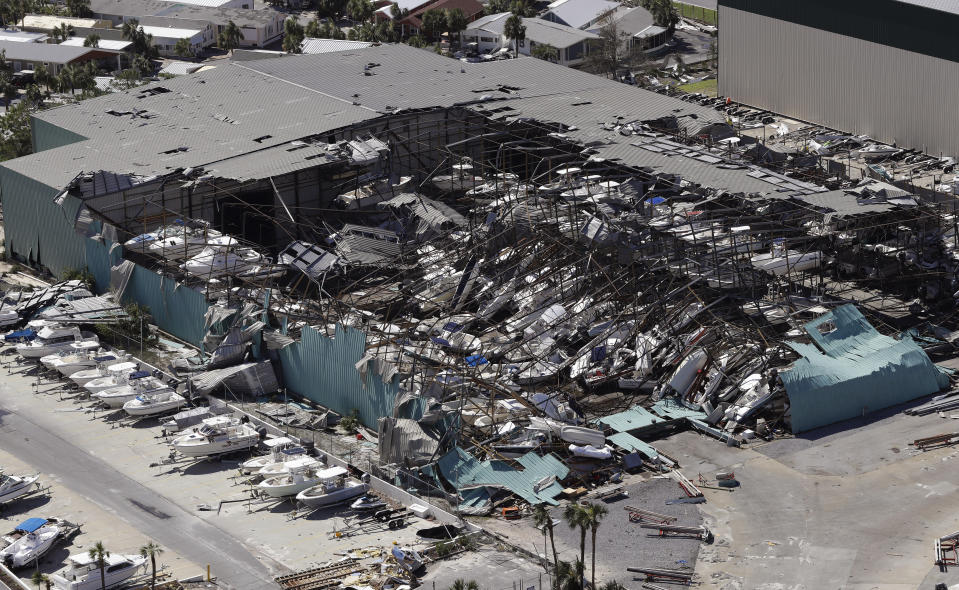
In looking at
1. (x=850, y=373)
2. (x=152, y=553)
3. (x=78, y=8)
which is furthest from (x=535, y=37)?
(x=152, y=553)

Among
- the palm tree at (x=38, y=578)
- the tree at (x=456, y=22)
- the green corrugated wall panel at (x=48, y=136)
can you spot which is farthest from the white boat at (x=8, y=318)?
the tree at (x=456, y=22)

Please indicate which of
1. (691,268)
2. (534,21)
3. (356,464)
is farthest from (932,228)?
(534,21)

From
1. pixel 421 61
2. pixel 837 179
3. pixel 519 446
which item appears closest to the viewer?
pixel 519 446

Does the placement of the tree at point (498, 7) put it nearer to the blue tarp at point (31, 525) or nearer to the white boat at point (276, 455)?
the white boat at point (276, 455)

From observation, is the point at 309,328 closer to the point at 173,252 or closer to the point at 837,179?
the point at 173,252

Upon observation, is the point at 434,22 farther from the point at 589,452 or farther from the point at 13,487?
the point at 13,487

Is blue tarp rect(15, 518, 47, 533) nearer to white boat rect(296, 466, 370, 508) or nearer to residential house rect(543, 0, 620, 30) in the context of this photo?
white boat rect(296, 466, 370, 508)
